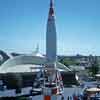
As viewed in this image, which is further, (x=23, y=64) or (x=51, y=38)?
(x=23, y=64)

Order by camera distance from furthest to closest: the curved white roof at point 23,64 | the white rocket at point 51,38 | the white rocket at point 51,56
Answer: the curved white roof at point 23,64 < the white rocket at point 51,38 < the white rocket at point 51,56

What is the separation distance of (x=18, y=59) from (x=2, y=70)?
4.91m

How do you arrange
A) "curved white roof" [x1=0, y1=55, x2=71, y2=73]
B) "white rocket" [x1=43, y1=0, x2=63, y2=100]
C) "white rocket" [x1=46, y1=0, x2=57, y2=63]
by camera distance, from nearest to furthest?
1. "white rocket" [x1=43, y1=0, x2=63, y2=100]
2. "white rocket" [x1=46, y1=0, x2=57, y2=63]
3. "curved white roof" [x1=0, y1=55, x2=71, y2=73]

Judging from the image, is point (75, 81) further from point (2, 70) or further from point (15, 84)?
point (2, 70)

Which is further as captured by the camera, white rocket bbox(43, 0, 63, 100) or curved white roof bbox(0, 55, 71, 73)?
curved white roof bbox(0, 55, 71, 73)

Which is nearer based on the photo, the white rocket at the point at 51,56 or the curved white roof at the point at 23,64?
the white rocket at the point at 51,56

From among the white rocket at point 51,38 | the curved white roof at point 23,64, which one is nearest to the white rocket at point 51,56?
the white rocket at point 51,38

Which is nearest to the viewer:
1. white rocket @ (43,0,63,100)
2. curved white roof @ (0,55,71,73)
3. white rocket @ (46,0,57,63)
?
white rocket @ (43,0,63,100)

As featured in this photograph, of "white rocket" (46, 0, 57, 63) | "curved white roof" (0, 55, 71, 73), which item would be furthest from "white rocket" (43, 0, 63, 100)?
"curved white roof" (0, 55, 71, 73)

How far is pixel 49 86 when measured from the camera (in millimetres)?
16359

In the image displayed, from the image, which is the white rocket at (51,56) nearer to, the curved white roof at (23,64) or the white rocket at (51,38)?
the white rocket at (51,38)

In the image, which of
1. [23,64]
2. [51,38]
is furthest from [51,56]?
[23,64]

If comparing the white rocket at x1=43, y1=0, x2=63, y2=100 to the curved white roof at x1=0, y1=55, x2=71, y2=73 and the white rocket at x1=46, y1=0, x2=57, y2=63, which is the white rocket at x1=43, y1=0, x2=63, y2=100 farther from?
the curved white roof at x1=0, y1=55, x2=71, y2=73

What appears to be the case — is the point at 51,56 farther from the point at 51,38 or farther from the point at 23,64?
the point at 23,64
